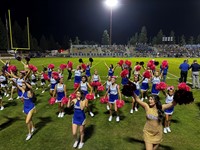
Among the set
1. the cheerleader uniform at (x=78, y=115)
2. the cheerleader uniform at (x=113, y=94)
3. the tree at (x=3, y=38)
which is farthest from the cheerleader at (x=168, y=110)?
the tree at (x=3, y=38)

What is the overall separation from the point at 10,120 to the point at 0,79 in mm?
4617

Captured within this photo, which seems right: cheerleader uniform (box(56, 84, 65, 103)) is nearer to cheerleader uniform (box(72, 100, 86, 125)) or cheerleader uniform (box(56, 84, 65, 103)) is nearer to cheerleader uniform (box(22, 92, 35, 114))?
cheerleader uniform (box(22, 92, 35, 114))

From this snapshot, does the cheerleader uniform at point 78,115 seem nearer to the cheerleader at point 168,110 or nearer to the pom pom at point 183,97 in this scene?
the pom pom at point 183,97

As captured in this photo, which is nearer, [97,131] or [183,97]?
[183,97]

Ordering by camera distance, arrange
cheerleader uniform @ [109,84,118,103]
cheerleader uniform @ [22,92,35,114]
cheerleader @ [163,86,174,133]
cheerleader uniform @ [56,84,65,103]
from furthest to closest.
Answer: cheerleader uniform @ [56,84,65,103], cheerleader uniform @ [109,84,118,103], cheerleader @ [163,86,174,133], cheerleader uniform @ [22,92,35,114]

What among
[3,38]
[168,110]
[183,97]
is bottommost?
[168,110]

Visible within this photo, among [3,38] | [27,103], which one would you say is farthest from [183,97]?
[3,38]

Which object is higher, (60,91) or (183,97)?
(183,97)

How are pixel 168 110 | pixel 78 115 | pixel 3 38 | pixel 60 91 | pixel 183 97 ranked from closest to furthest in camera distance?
1. pixel 183 97
2. pixel 78 115
3. pixel 168 110
4. pixel 60 91
5. pixel 3 38

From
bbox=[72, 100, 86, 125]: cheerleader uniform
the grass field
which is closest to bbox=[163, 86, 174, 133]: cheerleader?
the grass field

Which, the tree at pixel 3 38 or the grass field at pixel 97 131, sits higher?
the tree at pixel 3 38

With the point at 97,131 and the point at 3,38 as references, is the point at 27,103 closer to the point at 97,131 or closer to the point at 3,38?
the point at 97,131

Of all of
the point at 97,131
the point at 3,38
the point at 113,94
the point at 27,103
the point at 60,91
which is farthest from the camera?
the point at 3,38

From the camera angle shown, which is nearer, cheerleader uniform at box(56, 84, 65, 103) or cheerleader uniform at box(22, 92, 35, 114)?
cheerleader uniform at box(22, 92, 35, 114)
